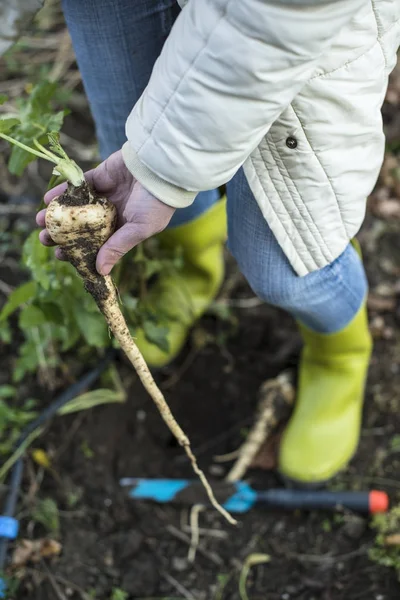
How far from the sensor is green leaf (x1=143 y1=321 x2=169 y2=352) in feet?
5.25

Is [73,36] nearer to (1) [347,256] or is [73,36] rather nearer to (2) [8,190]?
(1) [347,256]

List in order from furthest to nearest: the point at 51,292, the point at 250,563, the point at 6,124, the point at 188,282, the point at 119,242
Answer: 1. the point at 188,282
2. the point at 250,563
3. the point at 51,292
4. the point at 6,124
5. the point at 119,242

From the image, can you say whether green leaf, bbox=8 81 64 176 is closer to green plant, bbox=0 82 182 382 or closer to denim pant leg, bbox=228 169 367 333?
green plant, bbox=0 82 182 382

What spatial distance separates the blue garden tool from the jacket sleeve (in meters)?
0.94

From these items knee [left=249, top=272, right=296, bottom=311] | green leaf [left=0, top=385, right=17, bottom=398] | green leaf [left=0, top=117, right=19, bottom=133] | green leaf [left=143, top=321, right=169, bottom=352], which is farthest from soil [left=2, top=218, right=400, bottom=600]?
green leaf [left=0, top=117, right=19, bottom=133]

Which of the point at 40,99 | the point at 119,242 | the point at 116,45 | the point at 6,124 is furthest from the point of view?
the point at 40,99

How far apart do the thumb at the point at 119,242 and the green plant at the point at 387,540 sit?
0.99m

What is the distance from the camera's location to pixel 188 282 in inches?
79.2

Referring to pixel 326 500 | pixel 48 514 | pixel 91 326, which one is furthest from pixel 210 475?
pixel 91 326

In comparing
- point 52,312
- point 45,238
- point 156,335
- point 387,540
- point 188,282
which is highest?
point 45,238

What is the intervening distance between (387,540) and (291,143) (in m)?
1.00

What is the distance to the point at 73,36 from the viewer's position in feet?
4.20

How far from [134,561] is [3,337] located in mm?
732

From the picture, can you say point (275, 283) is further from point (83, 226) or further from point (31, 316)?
point (31, 316)
